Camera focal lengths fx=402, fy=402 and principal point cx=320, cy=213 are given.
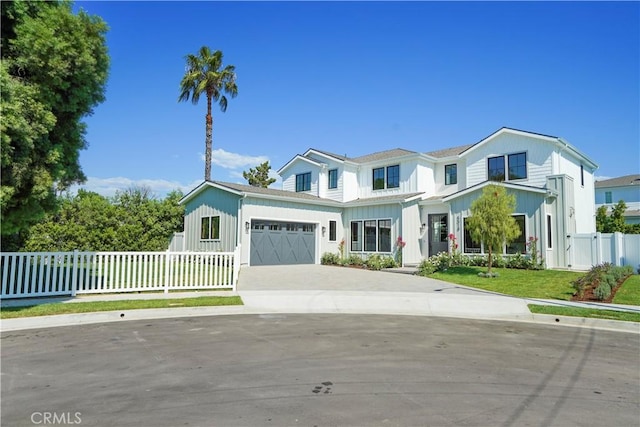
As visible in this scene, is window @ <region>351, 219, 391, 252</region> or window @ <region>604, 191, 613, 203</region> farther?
window @ <region>604, 191, 613, 203</region>

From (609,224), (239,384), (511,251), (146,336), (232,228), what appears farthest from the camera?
(609,224)

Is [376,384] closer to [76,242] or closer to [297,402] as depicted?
[297,402]

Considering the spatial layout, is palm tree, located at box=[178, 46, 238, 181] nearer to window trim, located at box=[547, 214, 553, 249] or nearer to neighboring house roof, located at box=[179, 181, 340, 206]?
neighboring house roof, located at box=[179, 181, 340, 206]

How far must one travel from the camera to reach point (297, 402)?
13.8 feet

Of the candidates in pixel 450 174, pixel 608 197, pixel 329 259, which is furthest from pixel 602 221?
pixel 329 259

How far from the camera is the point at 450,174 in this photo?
24.3 m

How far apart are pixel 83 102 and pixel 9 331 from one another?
562 centimetres

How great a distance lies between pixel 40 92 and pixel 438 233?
19062 millimetres

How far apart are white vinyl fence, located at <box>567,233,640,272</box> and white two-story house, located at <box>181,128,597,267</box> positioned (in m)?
0.55

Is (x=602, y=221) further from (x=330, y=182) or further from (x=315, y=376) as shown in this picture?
(x=315, y=376)

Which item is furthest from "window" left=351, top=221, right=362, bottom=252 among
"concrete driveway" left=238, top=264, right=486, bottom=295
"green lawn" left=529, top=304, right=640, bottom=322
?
"green lawn" left=529, top=304, right=640, bottom=322

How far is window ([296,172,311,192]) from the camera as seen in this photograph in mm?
27758

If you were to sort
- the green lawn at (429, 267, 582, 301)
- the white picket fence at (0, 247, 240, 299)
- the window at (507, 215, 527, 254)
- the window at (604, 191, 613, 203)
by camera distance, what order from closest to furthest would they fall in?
the white picket fence at (0, 247, 240, 299), the green lawn at (429, 267, 582, 301), the window at (507, 215, 527, 254), the window at (604, 191, 613, 203)

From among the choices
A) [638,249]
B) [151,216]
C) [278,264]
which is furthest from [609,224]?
[151,216]
